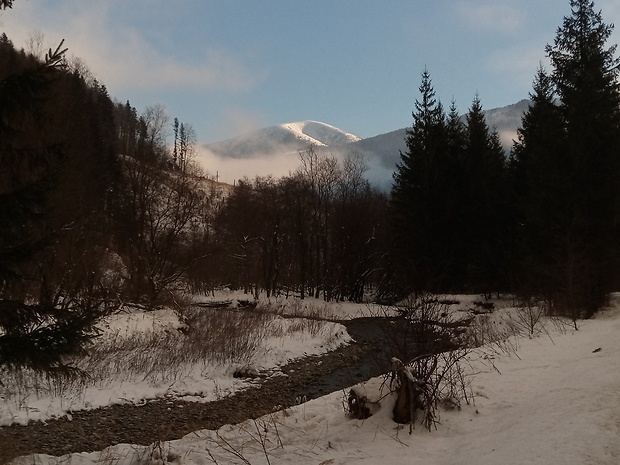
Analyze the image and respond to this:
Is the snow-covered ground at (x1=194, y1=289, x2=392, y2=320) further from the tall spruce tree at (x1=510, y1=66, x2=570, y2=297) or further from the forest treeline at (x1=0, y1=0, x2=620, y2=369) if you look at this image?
the tall spruce tree at (x1=510, y1=66, x2=570, y2=297)

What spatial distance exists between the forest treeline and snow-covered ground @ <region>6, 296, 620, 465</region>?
1.79 m

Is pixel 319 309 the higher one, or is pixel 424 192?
pixel 424 192

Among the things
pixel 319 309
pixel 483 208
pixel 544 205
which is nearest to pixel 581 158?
pixel 544 205

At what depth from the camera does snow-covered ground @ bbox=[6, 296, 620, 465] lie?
4.46 metres

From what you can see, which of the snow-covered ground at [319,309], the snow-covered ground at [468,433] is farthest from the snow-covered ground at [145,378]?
the snow-covered ground at [319,309]

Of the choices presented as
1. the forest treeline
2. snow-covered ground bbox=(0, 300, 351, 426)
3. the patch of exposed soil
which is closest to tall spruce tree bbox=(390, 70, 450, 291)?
the forest treeline

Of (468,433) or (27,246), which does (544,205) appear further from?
(27,246)

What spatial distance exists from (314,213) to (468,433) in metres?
33.5

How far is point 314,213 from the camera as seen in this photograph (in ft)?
127

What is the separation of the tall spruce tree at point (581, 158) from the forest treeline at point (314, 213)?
0.08 metres

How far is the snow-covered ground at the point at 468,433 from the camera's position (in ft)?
14.6

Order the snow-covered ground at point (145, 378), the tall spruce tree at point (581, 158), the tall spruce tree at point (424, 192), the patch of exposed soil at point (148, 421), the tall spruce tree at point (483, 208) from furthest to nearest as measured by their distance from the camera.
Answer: the tall spruce tree at point (424, 192) < the tall spruce tree at point (483, 208) < the tall spruce tree at point (581, 158) < the snow-covered ground at point (145, 378) < the patch of exposed soil at point (148, 421)

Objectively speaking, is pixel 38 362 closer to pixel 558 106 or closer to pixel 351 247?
pixel 558 106

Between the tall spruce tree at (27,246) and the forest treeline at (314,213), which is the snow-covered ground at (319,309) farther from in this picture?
the tall spruce tree at (27,246)
